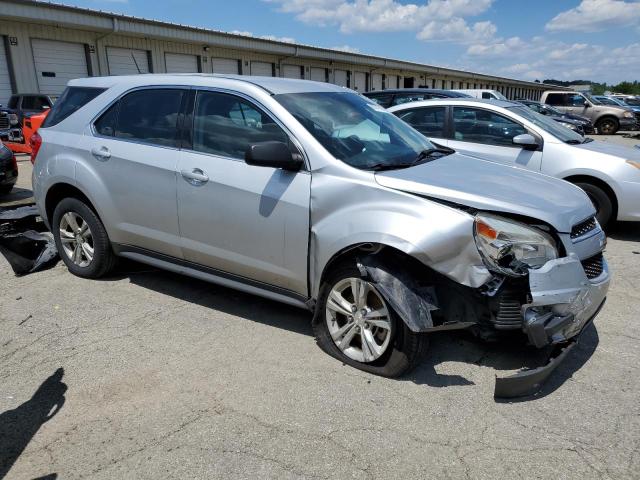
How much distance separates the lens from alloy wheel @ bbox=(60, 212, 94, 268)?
4.88 metres

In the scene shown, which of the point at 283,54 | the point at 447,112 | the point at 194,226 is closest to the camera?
the point at 194,226

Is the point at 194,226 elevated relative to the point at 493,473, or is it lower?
elevated

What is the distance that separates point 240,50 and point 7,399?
26.5m

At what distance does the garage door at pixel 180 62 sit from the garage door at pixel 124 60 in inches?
49.5

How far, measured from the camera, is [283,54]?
29141 mm

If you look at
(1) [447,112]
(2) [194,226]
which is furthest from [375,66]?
(2) [194,226]

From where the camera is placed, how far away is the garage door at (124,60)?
21469 millimetres

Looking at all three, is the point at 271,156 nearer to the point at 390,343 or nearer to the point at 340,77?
the point at 390,343

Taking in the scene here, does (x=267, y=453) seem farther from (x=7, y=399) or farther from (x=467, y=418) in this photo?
(x=7, y=399)

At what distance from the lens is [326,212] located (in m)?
3.42

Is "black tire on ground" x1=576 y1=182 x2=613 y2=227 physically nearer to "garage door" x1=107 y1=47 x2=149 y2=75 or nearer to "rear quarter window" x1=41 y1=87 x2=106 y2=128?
"rear quarter window" x1=41 y1=87 x2=106 y2=128

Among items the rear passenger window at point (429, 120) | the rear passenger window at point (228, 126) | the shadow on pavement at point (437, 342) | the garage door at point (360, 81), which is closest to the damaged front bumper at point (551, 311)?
the shadow on pavement at point (437, 342)

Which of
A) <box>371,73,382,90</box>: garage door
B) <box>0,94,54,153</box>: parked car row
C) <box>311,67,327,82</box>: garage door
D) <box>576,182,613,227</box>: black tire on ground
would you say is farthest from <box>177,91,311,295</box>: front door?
<box>371,73,382,90</box>: garage door

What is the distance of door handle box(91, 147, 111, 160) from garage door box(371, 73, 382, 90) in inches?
1482
